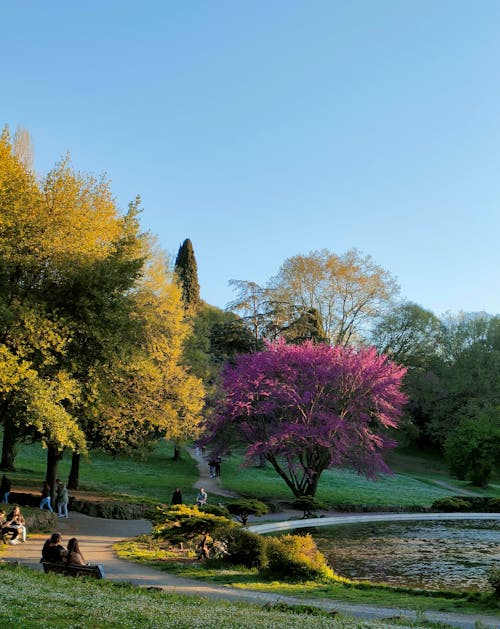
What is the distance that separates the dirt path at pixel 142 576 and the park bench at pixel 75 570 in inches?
44.2

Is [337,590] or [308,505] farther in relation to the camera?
[308,505]

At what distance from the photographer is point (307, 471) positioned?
109 ft

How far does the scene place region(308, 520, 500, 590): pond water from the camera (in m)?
16.5

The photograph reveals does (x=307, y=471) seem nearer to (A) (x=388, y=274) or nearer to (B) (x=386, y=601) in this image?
(B) (x=386, y=601)

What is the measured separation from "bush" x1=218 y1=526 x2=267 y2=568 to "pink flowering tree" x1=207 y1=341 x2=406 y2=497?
1530 centimetres

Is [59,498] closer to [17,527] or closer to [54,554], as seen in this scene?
[17,527]

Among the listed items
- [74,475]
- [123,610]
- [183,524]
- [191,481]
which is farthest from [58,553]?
[191,481]

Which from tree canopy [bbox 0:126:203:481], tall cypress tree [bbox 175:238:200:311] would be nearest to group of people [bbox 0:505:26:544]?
tree canopy [bbox 0:126:203:481]

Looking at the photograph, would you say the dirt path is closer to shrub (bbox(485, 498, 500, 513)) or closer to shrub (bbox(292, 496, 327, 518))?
shrub (bbox(292, 496, 327, 518))

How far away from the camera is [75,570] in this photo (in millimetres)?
12711

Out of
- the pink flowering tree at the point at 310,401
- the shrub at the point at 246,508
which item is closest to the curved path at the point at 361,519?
the shrub at the point at 246,508

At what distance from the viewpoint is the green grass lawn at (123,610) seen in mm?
7738

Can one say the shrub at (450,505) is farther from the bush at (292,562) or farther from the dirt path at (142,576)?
the bush at (292,562)

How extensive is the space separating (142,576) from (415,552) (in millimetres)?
10574
